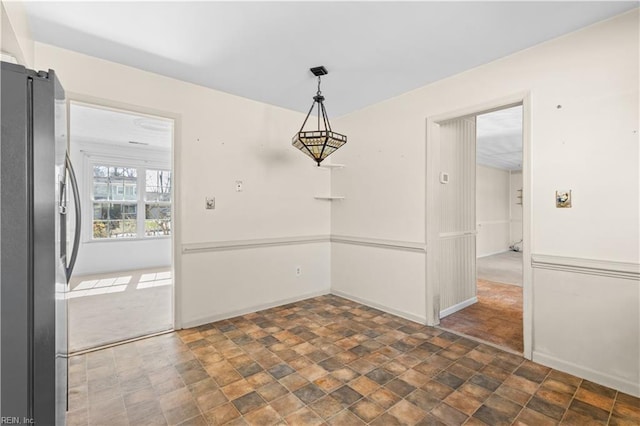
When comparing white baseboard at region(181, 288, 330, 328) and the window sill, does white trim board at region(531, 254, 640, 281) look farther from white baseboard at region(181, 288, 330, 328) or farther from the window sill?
the window sill

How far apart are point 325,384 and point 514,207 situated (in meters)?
9.58

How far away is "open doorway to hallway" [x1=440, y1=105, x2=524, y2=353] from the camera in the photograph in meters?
3.22

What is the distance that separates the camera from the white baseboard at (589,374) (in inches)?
79.9

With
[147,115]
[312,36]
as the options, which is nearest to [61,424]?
[147,115]

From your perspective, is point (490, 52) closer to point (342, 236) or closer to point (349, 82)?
point (349, 82)

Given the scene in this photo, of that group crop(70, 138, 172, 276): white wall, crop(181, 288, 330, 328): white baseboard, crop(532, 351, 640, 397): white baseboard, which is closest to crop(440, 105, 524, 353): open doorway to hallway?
crop(532, 351, 640, 397): white baseboard

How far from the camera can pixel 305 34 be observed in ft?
7.41

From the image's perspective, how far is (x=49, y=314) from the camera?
1155 mm

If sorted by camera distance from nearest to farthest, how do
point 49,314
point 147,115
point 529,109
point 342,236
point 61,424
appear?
point 49,314 → point 61,424 → point 529,109 → point 147,115 → point 342,236

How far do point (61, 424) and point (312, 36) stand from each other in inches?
108

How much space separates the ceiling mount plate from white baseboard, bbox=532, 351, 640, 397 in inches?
120

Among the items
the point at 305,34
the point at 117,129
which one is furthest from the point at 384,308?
the point at 117,129

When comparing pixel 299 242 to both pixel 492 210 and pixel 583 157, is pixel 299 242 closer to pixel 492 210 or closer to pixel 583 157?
→ pixel 583 157

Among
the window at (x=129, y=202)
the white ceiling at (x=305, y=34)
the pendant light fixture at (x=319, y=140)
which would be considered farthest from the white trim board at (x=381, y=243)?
the window at (x=129, y=202)
